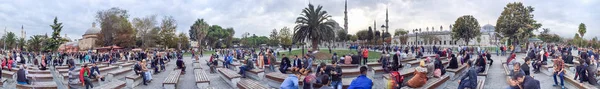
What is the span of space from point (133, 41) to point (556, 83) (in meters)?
60.3

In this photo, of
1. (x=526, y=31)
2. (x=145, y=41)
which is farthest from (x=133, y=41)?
(x=526, y=31)

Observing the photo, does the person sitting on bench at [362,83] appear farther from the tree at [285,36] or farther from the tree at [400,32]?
the tree at [400,32]

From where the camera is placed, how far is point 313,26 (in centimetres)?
2617

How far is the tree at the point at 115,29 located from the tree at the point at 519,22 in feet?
177

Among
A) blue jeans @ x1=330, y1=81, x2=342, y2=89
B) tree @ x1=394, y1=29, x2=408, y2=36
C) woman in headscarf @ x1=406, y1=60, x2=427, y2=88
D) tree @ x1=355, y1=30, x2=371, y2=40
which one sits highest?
tree @ x1=394, y1=29, x2=408, y2=36

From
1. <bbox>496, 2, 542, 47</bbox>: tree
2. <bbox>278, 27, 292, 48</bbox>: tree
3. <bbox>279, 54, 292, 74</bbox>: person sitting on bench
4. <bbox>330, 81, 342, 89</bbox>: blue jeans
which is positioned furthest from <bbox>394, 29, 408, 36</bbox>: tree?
<bbox>330, 81, 342, 89</bbox>: blue jeans

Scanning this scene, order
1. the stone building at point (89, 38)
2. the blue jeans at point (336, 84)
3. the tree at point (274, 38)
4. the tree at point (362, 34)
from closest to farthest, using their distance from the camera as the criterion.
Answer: the blue jeans at point (336, 84), the tree at point (274, 38), the stone building at point (89, 38), the tree at point (362, 34)

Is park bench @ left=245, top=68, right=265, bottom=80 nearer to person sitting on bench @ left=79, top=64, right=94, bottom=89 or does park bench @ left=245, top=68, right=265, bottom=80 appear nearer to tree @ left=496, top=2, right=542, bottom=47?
person sitting on bench @ left=79, top=64, right=94, bottom=89

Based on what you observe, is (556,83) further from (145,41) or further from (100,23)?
(100,23)

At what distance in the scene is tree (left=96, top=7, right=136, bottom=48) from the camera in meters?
55.7

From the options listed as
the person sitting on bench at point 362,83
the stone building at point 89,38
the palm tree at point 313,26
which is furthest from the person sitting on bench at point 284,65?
the stone building at point 89,38

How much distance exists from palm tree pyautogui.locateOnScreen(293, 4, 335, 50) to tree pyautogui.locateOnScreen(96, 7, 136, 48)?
4033 centimetres

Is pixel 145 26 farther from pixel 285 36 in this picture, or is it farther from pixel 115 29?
pixel 285 36

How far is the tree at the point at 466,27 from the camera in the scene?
45219 millimetres
